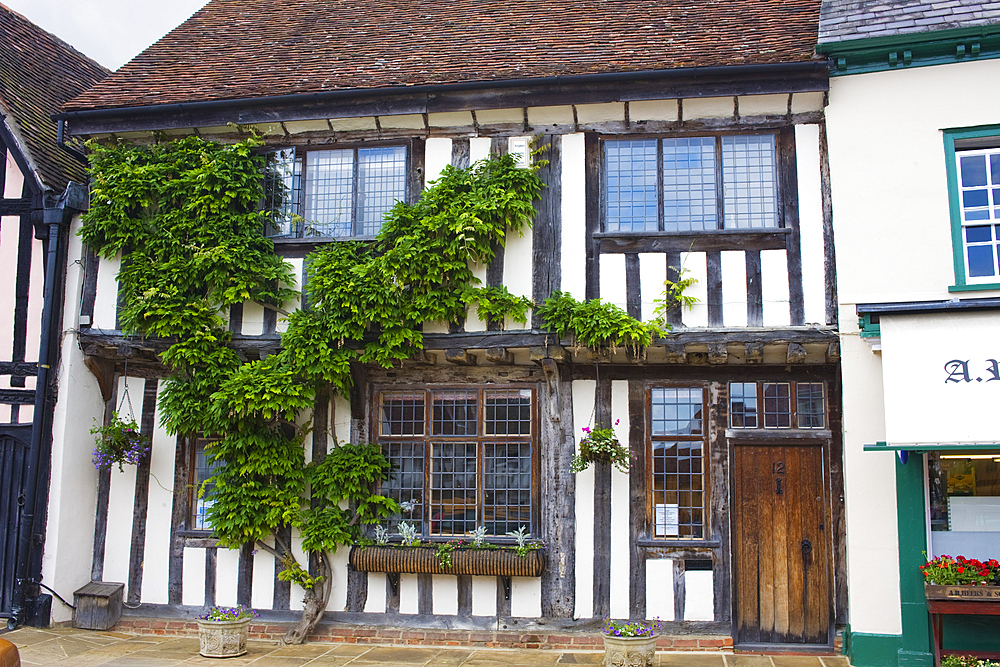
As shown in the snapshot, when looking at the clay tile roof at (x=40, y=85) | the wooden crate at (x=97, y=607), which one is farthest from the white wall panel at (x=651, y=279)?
the clay tile roof at (x=40, y=85)

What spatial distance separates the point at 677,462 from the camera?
849 centimetres

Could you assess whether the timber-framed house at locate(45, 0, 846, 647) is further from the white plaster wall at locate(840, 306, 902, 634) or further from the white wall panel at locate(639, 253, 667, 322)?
the white plaster wall at locate(840, 306, 902, 634)

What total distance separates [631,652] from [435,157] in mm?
5727

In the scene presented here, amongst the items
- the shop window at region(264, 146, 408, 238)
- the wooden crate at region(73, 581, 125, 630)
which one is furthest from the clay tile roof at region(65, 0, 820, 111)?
the wooden crate at region(73, 581, 125, 630)

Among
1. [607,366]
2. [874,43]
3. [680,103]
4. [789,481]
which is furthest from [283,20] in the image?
[789,481]

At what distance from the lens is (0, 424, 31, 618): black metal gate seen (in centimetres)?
920

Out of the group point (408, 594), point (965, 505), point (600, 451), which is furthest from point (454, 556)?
point (965, 505)

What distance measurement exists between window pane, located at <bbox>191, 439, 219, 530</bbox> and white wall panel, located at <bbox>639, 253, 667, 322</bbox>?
5.39 metres

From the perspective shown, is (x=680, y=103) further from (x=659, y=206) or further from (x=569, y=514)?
(x=569, y=514)

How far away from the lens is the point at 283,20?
11219 mm

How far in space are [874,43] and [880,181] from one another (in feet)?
4.60

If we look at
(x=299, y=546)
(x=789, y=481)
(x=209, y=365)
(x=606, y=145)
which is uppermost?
(x=606, y=145)

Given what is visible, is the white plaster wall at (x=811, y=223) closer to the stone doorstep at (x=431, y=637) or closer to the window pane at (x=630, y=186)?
the window pane at (x=630, y=186)

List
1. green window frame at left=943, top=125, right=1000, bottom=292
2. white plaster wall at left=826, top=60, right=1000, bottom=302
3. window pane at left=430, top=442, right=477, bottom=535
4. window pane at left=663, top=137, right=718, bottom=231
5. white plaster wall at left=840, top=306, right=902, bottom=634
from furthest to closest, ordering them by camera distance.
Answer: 1. window pane at left=430, top=442, right=477, bottom=535
2. window pane at left=663, top=137, right=718, bottom=231
3. white plaster wall at left=826, top=60, right=1000, bottom=302
4. green window frame at left=943, top=125, right=1000, bottom=292
5. white plaster wall at left=840, top=306, right=902, bottom=634
